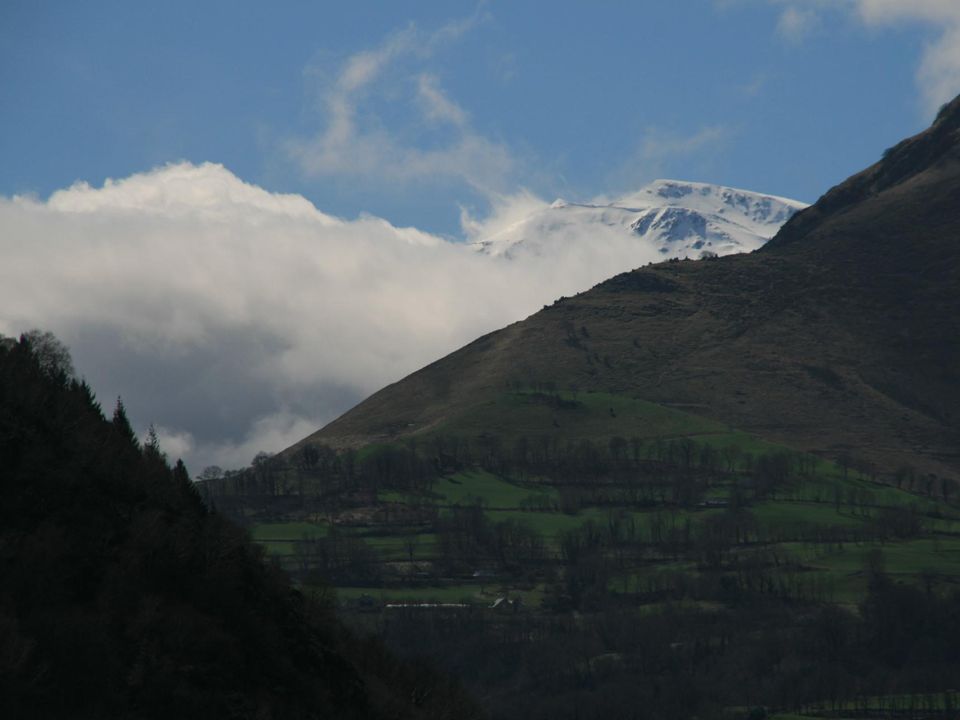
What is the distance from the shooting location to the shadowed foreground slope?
221 ft

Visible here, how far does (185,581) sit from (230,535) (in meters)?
8.13

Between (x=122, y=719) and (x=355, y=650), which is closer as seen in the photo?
(x=122, y=719)

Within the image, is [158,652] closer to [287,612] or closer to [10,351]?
[287,612]

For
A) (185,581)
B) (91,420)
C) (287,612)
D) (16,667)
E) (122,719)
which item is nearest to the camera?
(16,667)

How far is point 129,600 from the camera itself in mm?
73875

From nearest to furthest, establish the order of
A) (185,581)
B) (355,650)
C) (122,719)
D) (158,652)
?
(122,719) → (158,652) → (185,581) → (355,650)

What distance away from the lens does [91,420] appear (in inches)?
3637

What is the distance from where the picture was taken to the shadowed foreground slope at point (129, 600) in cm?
6731

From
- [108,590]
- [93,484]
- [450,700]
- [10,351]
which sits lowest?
[450,700]

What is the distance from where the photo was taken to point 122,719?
217 ft

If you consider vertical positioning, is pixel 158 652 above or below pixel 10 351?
below

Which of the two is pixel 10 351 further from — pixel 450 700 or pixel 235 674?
pixel 450 700

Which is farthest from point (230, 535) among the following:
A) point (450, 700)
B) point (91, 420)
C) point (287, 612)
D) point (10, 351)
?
point (450, 700)

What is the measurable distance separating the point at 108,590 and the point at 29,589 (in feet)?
14.9
